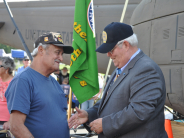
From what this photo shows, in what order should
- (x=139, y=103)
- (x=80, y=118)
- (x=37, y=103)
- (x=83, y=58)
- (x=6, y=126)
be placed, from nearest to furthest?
(x=139, y=103) → (x=37, y=103) → (x=80, y=118) → (x=6, y=126) → (x=83, y=58)

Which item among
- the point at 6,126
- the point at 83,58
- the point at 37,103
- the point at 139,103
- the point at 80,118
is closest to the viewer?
the point at 139,103

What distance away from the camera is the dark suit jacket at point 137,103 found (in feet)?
5.18

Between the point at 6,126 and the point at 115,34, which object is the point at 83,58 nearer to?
the point at 6,126

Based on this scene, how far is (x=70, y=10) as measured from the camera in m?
4.94

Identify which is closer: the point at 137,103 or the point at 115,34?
the point at 137,103

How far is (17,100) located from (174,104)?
1.98 m

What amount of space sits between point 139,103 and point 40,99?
822 mm

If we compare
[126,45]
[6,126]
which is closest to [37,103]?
[126,45]

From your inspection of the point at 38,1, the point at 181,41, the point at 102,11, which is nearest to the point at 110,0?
the point at 102,11

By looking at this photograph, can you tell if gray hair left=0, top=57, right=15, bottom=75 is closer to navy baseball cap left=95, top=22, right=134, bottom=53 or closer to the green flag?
the green flag

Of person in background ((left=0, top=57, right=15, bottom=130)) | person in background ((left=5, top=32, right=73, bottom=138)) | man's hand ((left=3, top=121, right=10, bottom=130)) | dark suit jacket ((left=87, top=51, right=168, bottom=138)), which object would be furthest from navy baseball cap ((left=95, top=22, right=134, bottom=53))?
person in background ((left=0, top=57, right=15, bottom=130))

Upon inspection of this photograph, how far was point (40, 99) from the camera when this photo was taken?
1838mm

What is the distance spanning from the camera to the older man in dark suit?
5.20ft

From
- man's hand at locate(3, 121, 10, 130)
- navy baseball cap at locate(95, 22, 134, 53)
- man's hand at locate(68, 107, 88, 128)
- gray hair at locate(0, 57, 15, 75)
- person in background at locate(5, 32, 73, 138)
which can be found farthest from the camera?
gray hair at locate(0, 57, 15, 75)
